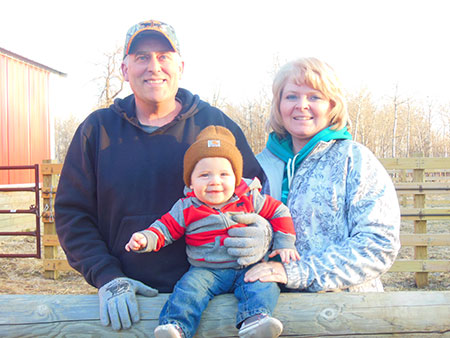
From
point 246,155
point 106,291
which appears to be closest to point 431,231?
point 246,155

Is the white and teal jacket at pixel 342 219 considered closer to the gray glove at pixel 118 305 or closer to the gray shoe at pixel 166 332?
the gray shoe at pixel 166 332

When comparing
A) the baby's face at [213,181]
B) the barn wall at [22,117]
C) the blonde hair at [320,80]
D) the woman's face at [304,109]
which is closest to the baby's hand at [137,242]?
the baby's face at [213,181]

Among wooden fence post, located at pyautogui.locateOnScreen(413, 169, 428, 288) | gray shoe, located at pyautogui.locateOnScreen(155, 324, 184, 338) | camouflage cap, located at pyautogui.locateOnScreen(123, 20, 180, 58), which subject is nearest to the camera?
gray shoe, located at pyautogui.locateOnScreen(155, 324, 184, 338)

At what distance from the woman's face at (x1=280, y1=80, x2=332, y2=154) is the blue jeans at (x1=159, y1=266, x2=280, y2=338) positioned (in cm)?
87

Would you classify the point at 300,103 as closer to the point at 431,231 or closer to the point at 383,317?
the point at 383,317

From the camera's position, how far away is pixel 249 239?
6.49 feet

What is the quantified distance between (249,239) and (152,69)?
108 centimetres

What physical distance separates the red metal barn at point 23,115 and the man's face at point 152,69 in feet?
33.2

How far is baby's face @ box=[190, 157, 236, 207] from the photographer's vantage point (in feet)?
6.71

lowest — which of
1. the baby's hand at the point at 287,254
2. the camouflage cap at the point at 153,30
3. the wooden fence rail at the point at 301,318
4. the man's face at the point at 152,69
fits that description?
the wooden fence rail at the point at 301,318

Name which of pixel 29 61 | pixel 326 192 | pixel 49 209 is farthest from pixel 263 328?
pixel 29 61

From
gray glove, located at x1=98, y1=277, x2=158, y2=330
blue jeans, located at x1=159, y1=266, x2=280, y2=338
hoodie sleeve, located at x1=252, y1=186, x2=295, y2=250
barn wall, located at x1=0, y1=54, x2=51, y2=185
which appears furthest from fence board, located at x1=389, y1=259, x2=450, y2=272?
barn wall, located at x1=0, y1=54, x2=51, y2=185

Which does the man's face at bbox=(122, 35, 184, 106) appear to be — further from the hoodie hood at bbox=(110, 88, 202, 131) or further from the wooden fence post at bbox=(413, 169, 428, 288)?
the wooden fence post at bbox=(413, 169, 428, 288)

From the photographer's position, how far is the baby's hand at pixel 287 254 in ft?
6.67
